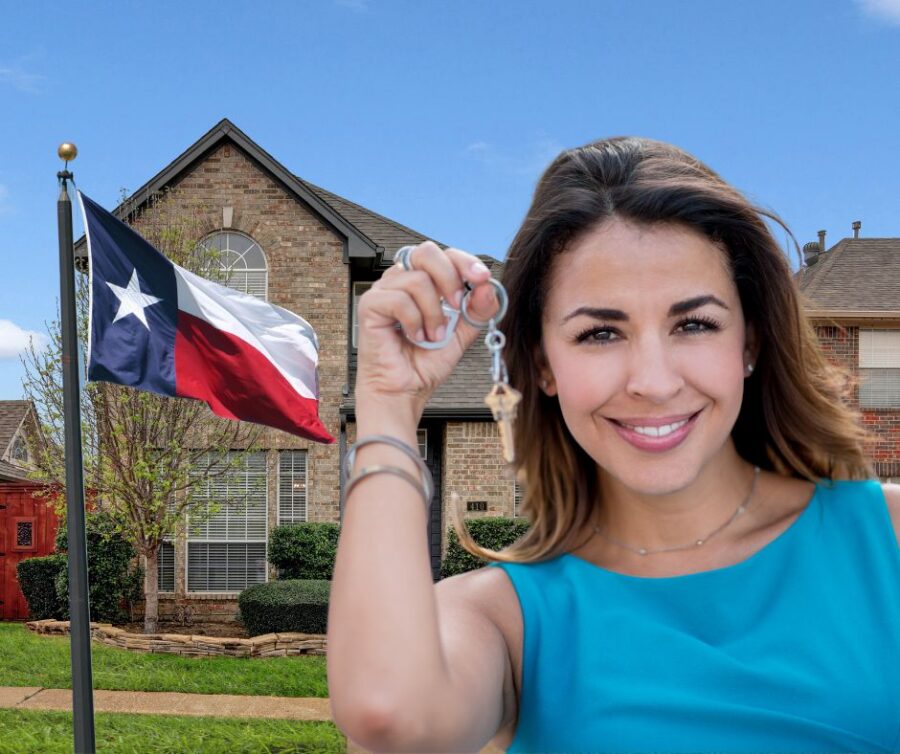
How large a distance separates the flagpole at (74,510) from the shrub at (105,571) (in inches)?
391

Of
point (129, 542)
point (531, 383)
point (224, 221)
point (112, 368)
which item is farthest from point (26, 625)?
point (531, 383)

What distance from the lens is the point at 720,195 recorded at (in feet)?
6.63

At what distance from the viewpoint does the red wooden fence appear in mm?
19203

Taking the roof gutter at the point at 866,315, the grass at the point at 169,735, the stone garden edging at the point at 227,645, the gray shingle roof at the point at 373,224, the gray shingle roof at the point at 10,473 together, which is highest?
the gray shingle roof at the point at 373,224

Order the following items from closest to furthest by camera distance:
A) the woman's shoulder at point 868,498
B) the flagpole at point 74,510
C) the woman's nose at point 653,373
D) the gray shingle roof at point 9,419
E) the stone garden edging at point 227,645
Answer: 1. the woman's nose at point 653,373
2. the woman's shoulder at point 868,498
3. the flagpole at point 74,510
4. the stone garden edging at point 227,645
5. the gray shingle roof at point 9,419

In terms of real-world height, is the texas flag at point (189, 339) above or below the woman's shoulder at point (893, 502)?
above

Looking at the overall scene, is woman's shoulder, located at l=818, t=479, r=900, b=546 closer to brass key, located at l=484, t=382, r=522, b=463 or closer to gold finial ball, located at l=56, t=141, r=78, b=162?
brass key, located at l=484, t=382, r=522, b=463

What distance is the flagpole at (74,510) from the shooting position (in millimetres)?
6336

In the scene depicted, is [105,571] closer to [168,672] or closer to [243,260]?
[168,672]

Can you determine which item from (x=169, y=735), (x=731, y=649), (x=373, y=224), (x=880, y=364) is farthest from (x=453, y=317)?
(x=880, y=364)

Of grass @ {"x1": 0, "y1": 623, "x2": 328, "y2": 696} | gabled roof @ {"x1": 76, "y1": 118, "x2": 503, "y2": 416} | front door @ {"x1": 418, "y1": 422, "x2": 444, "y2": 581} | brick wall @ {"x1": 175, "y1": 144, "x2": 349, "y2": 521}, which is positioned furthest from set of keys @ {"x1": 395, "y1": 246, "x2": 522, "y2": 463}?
front door @ {"x1": 418, "y1": 422, "x2": 444, "y2": 581}

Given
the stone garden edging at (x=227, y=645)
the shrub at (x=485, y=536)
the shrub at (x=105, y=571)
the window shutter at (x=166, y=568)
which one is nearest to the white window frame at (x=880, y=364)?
the shrub at (x=485, y=536)

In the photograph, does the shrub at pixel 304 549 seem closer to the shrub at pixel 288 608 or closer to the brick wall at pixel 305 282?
the brick wall at pixel 305 282

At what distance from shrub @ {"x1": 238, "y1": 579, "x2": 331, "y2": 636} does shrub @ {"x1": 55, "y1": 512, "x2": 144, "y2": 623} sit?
103 inches
